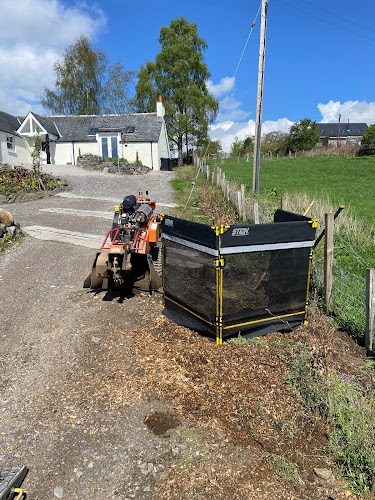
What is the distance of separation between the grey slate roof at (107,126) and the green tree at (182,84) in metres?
9.23

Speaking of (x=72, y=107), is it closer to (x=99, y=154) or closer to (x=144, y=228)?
(x=99, y=154)

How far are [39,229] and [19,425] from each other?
9482 millimetres

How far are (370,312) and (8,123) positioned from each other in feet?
115

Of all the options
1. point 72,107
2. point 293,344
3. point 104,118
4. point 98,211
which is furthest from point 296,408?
point 72,107

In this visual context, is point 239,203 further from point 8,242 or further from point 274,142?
point 274,142

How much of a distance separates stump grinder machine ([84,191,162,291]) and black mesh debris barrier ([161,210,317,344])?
0.96 m

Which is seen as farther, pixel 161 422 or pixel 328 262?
pixel 328 262

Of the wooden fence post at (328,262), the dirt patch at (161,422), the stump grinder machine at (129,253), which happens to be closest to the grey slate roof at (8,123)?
the stump grinder machine at (129,253)

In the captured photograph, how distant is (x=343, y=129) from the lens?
289ft

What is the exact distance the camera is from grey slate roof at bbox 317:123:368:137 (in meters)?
86.2

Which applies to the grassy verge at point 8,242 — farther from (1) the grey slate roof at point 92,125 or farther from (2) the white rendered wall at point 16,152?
(1) the grey slate roof at point 92,125

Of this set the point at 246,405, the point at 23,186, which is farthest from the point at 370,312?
the point at 23,186

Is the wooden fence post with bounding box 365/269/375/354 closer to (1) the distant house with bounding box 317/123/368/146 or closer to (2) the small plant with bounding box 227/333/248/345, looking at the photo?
(2) the small plant with bounding box 227/333/248/345

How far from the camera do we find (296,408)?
3809mm
